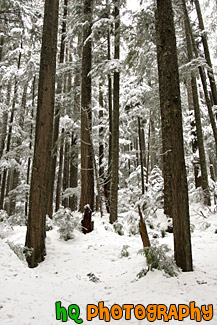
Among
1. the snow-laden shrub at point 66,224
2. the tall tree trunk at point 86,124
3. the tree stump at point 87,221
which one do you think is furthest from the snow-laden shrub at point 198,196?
the snow-laden shrub at point 66,224

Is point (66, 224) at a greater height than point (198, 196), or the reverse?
point (198, 196)

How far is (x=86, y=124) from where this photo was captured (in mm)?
9039

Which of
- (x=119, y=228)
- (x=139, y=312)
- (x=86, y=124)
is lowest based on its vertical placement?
(x=139, y=312)

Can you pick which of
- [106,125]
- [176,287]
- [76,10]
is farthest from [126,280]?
[106,125]

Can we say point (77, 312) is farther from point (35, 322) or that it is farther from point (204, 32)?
point (204, 32)

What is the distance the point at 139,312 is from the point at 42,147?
4116 mm

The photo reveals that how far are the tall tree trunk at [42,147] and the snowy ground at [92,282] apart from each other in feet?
1.84

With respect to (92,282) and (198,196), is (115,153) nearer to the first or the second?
(198,196)

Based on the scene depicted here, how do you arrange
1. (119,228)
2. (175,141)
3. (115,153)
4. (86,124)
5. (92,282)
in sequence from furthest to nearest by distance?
(115,153), (86,124), (119,228), (92,282), (175,141)

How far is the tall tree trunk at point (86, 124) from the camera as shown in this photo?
8438 millimetres

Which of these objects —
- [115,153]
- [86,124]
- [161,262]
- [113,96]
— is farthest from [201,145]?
[161,262]

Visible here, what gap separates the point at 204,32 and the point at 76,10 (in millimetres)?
6024


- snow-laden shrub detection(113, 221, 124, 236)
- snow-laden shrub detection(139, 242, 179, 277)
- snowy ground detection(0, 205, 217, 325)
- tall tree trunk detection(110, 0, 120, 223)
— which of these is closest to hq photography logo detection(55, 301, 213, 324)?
snowy ground detection(0, 205, 217, 325)

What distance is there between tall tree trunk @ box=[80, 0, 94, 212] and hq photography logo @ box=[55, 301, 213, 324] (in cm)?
494
